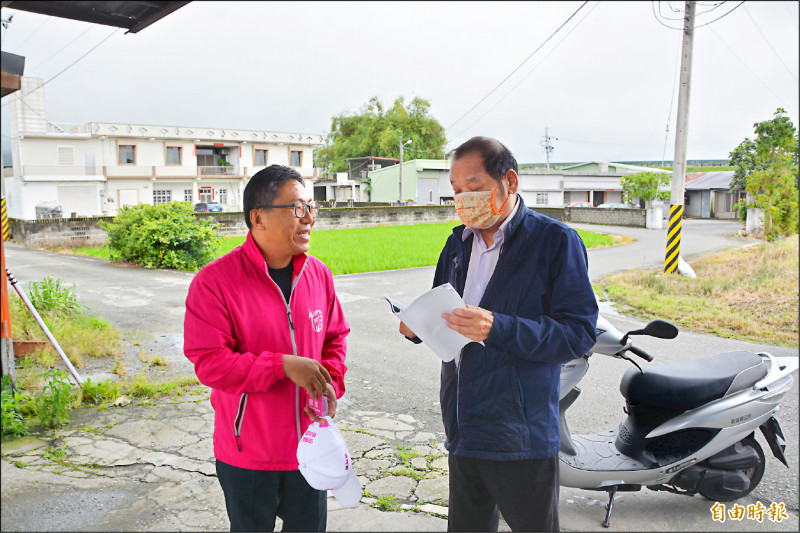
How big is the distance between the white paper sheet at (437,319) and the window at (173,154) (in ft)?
126

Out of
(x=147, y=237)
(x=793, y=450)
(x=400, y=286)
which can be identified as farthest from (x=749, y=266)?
(x=147, y=237)

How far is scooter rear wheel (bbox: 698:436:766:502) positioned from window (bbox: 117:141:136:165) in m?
37.3

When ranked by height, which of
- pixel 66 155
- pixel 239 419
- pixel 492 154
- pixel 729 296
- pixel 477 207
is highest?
pixel 66 155

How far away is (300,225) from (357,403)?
118 inches

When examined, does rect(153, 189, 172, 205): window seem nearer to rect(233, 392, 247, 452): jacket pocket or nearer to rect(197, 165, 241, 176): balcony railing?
rect(197, 165, 241, 176): balcony railing

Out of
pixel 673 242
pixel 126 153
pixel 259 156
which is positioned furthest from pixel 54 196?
pixel 673 242

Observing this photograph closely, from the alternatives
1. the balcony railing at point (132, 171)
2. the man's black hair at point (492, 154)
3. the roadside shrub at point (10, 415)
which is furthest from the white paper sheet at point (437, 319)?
the balcony railing at point (132, 171)

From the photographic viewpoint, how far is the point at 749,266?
10852mm

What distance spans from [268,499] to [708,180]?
111 ft

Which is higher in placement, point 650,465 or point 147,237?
point 147,237

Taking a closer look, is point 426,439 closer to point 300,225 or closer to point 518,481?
point 518,481

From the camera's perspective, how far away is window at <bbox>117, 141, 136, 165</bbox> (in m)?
34.9

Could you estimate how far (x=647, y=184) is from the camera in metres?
32.1

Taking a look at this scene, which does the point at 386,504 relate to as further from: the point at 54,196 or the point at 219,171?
the point at 219,171
